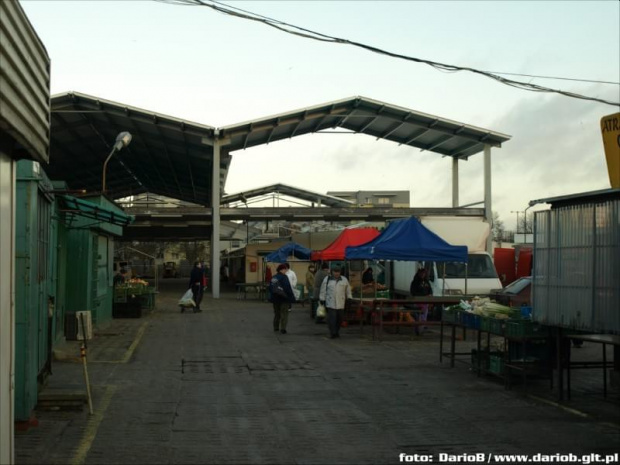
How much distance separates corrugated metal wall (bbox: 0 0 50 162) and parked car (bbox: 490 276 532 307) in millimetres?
15729

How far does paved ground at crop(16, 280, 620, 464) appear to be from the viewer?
7.54 metres

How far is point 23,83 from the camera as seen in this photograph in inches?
232

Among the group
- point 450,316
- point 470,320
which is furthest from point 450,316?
point 470,320

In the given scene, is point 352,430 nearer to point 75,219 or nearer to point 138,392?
point 138,392

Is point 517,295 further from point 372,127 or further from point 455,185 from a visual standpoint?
point 455,185

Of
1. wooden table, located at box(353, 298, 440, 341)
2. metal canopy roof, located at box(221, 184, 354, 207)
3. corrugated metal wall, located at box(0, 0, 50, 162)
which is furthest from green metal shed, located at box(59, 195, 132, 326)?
metal canopy roof, located at box(221, 184, 354, 207)

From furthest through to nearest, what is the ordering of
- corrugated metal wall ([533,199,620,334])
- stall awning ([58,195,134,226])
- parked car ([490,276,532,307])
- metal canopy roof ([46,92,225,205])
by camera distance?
metal canopy roof ([46,92,225,205]) < parked car ([490,276,532,307]) < stall awning ([58,195,134,226]) < corrugated metal wall ([533,199,620,334])

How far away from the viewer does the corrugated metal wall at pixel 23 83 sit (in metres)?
5.29

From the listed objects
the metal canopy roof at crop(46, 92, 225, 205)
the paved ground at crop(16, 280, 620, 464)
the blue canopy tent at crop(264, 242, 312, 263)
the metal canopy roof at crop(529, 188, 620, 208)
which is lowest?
the paved ground at crop(16, 280, 620, 464)

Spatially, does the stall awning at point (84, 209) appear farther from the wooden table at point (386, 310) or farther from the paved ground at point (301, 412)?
the wooden table at point (386, 310)

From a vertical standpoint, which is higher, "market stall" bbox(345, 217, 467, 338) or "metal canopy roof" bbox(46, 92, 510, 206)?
"metal canopy roof" bbox(46, 92, 510, 206)

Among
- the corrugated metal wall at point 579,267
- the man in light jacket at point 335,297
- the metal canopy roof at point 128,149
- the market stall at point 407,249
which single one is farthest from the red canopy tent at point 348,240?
the corrugated metal wall at point 579,267

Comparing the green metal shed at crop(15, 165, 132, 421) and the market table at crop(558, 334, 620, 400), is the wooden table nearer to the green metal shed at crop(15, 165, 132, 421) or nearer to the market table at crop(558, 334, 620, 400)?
the green metal shed at crop(15, 165, 132, 421)

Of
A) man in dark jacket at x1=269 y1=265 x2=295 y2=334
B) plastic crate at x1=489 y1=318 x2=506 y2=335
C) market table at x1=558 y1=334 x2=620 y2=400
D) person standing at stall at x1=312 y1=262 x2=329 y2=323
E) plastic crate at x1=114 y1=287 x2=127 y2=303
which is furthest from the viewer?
plastic crate at x1=114 y1=287 x2=127 y2=303
